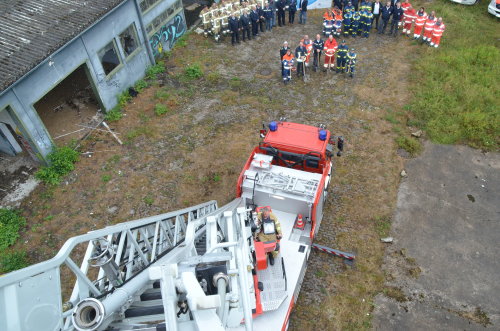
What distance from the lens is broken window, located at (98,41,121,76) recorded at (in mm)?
14062

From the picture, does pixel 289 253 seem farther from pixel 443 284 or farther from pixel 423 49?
pixel 423 49

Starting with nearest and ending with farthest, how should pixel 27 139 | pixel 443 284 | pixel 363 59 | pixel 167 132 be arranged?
pixel 443 284
pixel 27 139
pixel 167 132
pixel 363 59

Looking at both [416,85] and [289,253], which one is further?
[416,85]

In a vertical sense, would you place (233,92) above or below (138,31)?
below

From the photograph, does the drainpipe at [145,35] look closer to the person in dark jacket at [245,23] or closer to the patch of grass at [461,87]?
the person in dark jacket at [245,23]

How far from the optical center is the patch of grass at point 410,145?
41.2ft

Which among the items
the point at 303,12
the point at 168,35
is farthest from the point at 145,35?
the point at 303,12

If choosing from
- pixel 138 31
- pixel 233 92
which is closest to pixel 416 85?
pixel 233 92

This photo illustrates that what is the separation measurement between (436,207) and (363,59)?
8429 millimetres

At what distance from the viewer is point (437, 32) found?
16.6 meters

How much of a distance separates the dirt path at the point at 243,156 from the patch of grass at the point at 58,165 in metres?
0.29

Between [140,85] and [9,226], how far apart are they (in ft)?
24.5

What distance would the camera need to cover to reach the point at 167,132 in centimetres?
1384

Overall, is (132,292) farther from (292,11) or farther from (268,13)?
(292,11)
